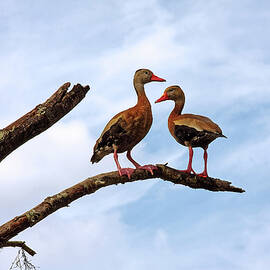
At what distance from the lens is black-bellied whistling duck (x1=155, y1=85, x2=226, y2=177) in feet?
22.7

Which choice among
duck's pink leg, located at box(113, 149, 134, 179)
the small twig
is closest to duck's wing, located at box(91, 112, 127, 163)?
duck's pink leg, located at box(113, 149, 134, 179)

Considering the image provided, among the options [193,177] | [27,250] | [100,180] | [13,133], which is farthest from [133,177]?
[27,250]

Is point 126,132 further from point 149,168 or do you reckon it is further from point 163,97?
point 163,97

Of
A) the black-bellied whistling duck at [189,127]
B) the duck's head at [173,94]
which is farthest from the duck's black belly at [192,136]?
the duck's head at [173,94]

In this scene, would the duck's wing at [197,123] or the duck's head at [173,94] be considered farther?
the duck's head at [173,94]

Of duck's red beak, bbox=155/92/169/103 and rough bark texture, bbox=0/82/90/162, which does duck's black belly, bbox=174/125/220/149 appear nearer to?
Answer: duck's red beak, bbox=155/92/169/103

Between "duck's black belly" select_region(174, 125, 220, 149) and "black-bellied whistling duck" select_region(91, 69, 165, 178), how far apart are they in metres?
0.51

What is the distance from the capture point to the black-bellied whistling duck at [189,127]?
691 cm

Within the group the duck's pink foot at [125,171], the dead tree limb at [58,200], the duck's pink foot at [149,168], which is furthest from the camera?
the duck's pink foot at [149,168]

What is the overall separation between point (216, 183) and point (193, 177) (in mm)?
356

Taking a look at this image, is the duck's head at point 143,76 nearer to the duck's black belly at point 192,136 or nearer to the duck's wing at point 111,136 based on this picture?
the duck's wing at point 111,136

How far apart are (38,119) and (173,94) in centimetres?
176

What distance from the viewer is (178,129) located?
6973 millimetres

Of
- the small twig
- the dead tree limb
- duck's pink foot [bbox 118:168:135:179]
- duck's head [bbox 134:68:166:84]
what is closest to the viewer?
the dead tree limb
